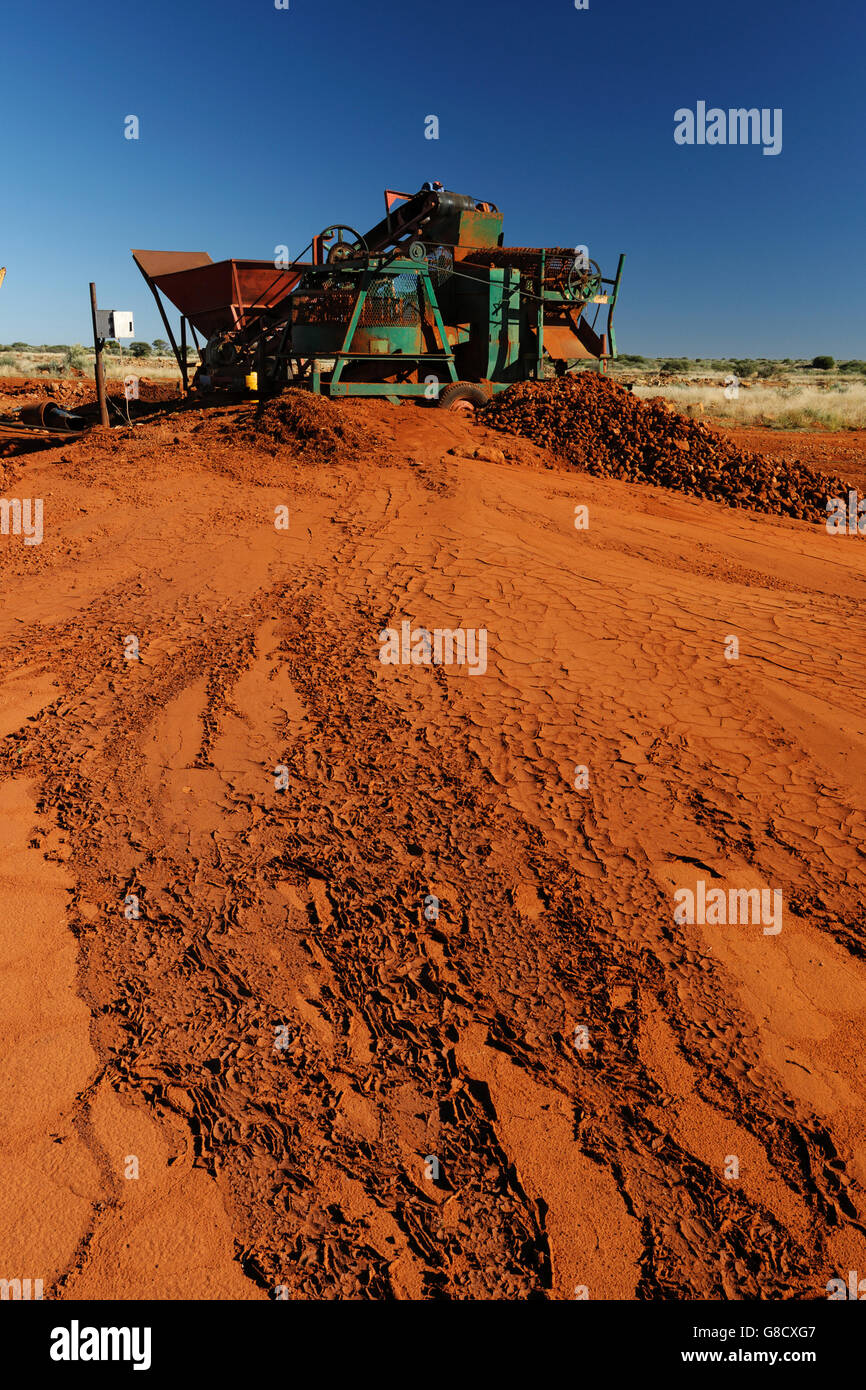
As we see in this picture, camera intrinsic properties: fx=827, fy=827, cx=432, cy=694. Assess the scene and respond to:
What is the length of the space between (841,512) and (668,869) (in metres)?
8.24

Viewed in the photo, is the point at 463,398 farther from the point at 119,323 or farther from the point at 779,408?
the point at 779,408

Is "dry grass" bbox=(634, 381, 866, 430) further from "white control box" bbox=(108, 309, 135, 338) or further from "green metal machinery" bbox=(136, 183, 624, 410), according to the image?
"white control box" bbox=(108, 309, 135, 338)

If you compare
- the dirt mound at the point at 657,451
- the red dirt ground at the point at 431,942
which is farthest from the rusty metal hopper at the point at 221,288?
the red dirt ground at the point at 431,942

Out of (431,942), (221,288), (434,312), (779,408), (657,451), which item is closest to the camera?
(431,942)

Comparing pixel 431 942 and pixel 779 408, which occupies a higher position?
pixel 779 408

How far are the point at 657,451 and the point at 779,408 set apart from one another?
18.6 m

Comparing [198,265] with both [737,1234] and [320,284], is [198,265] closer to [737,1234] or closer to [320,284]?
[320,284]

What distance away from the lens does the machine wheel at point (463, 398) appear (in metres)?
12.0

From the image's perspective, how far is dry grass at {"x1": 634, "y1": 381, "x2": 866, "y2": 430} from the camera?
75.5 feet

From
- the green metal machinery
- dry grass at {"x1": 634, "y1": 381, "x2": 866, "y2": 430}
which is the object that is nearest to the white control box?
the green metal machinery

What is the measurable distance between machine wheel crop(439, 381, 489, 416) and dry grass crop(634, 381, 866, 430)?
36.2 feet

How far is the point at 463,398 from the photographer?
39.8 ft

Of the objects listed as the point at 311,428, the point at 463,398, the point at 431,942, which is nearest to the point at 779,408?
the point at 463,398

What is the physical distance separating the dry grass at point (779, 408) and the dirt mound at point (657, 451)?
37.3ft
